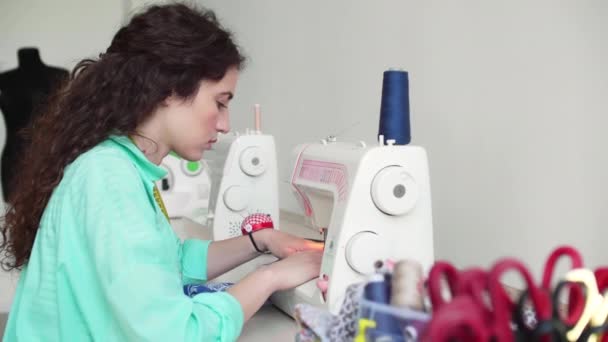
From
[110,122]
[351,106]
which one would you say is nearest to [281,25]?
[351,106]

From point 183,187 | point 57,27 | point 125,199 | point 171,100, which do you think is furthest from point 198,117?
point 57,27

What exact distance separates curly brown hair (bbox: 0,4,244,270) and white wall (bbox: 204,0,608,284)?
0.57 meters

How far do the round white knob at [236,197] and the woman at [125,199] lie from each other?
52cm

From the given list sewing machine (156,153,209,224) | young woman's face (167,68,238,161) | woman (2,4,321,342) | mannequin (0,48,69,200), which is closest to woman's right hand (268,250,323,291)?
woman (2,4,321,342)

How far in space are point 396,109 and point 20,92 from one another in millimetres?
3418

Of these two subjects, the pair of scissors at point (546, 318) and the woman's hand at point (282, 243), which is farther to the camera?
the woman's hand at point (282, 243)

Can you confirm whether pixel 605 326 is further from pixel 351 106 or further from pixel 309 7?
pixel 309 7

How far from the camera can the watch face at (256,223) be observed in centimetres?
151

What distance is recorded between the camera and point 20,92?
3.88 meters

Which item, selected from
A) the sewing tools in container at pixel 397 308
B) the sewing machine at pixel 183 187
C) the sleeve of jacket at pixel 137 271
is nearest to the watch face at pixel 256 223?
→ the sleeve of jacket at pixel 137 271

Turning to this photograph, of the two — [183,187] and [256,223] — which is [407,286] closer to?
[256,223]

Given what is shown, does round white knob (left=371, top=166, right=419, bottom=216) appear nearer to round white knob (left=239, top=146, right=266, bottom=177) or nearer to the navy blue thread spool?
the navy blue thread spool

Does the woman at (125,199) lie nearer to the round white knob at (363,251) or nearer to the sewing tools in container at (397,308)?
the round white knob at (363,251)

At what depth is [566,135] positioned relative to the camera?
3.76 feet
